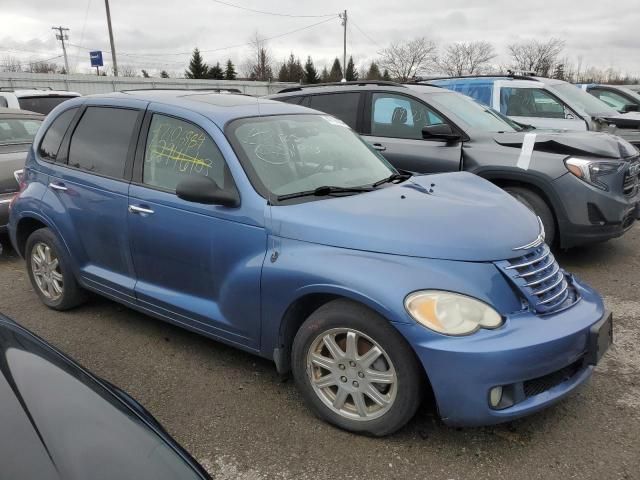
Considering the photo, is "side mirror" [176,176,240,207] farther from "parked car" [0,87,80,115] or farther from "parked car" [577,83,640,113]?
"parked car" [577,83,640,113]

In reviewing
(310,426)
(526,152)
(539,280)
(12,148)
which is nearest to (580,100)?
(526,152)

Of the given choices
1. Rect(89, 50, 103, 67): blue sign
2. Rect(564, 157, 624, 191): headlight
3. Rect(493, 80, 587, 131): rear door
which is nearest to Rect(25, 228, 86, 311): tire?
Rect(564, 157, 624, 191): headlight

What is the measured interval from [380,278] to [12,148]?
18.5 feet

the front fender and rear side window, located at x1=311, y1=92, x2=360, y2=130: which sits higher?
rear side window, located at x1=311, y1=92, x2=360, y2=130

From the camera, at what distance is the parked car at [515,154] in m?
5.21

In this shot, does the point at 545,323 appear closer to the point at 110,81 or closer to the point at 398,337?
the point at 398,337

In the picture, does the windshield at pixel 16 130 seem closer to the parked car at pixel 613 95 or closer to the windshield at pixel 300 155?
the windshield at pixel 300 155

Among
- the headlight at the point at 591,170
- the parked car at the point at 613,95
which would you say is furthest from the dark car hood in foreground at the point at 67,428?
the parked car at the point at 613,95

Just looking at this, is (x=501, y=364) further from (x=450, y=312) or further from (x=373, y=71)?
(x=373, y=71)

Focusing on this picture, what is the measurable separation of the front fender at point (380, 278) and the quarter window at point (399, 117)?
352cm

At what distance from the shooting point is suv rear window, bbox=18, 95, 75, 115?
10.8 m

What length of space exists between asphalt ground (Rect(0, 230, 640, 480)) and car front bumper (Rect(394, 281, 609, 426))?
10.7 inches

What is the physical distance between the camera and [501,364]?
244 centimetres

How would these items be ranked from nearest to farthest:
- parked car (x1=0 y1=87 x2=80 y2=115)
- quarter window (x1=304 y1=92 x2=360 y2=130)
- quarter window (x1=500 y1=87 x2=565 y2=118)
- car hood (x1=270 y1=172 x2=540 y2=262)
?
car hood (x1=270 y1=172 x2=540 y2=262) → quarter window (x1=304 y1=92 x2=360 y2=130) → quarter window (x1=500 y1=87 x2=565 y2=118) → parked car (x1=0 y1=87 x2=80 y2=115)
